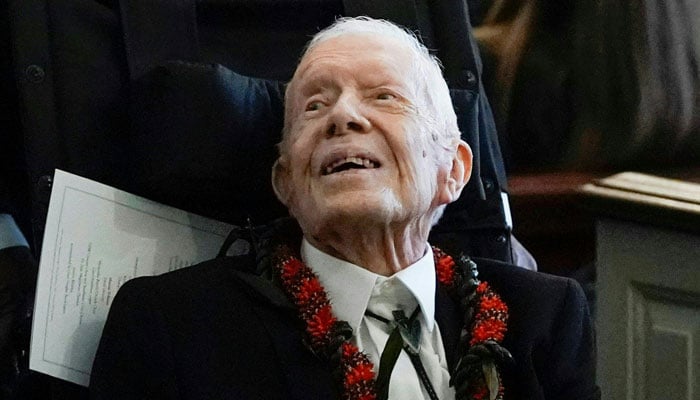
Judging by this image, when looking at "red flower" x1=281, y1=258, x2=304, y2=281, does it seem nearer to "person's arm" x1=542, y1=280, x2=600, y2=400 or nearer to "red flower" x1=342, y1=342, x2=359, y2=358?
"red flower" x1=342, y1=342, x2=359, y2=358

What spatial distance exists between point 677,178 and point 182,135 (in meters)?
1.15

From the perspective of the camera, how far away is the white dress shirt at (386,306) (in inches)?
54.2

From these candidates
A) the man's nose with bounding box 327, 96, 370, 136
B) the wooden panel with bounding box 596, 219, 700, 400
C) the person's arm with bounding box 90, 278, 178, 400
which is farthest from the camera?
the wooden panel with bounding box 596, 219, 700, 400

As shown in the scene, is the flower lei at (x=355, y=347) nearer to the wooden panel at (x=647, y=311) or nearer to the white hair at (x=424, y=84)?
the white hair at (x=424, y=84)

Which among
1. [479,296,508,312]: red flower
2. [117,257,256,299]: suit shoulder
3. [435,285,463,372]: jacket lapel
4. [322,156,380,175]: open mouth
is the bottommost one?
[435,285,463,372]: jacket lapel

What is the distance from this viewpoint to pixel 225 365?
4.36 feet

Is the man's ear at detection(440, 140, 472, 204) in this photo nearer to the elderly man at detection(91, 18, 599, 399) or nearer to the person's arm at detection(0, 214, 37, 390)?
the elderly man at detection(91, 18, 599, 399)

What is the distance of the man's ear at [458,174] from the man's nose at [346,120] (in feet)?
0.59

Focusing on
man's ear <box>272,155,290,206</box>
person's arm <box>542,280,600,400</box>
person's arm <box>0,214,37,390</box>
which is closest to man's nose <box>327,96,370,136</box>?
man's ear <box>272,155,290,206</box>

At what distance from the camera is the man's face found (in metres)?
1.37

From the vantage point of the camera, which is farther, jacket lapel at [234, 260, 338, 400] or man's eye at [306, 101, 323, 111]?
man's eye at [306, 101, 323, 111]

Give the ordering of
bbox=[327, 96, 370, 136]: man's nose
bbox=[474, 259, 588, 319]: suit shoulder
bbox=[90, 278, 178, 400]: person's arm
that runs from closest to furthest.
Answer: bbox=[90, 278, 178, 400]: person's arm → bbox=[327, 96, 370, 136]: man's nose → bbox=[474, 259, 588, 319]: suit shoulder

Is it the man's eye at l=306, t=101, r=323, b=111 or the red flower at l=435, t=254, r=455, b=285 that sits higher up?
the man's eye at l=306, t=101, r=323, b=111

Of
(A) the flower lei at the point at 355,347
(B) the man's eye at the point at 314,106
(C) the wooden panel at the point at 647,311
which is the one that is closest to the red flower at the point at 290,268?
(A) the flower lei at the point at 355,347
